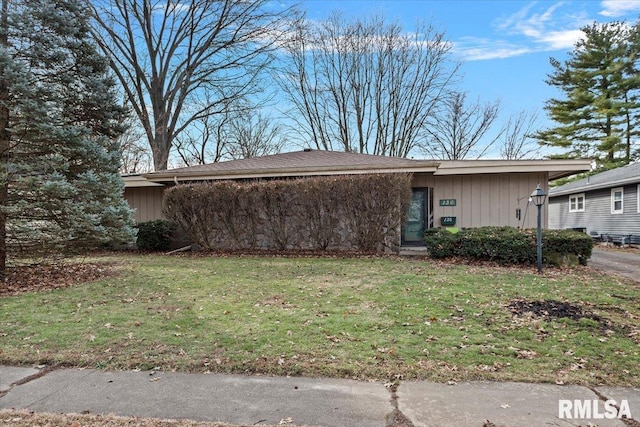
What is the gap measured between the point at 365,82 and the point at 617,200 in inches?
579

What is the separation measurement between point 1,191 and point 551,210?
2577 centimetres

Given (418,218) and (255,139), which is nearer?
(418,218)

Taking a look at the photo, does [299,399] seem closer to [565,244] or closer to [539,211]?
[539,211]

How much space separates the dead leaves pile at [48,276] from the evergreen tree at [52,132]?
45 cm

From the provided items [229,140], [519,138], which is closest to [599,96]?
[519,138]

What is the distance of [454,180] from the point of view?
10938mm

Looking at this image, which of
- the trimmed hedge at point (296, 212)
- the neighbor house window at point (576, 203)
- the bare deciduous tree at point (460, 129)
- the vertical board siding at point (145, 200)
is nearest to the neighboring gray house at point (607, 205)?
the neighbor house window at point (576, 203)

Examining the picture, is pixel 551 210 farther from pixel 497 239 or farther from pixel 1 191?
pixel 1 191

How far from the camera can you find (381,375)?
2.87 metres

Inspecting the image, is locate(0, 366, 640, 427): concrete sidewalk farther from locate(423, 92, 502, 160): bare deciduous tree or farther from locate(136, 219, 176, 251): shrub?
locate(423, 92, 502, 160): bare deciduous tree

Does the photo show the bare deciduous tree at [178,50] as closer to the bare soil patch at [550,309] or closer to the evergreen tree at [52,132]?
the evergreen tree at [52,132]

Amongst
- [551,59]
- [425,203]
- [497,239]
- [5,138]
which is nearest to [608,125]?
[551,59]

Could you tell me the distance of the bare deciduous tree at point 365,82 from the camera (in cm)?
2234

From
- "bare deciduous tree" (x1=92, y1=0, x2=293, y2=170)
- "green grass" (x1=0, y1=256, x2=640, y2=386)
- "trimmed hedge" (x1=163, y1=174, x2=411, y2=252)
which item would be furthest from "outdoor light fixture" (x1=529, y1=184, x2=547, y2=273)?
"bare deciduous tree" (x1=92, y1=0, x2=293, y2=170)
